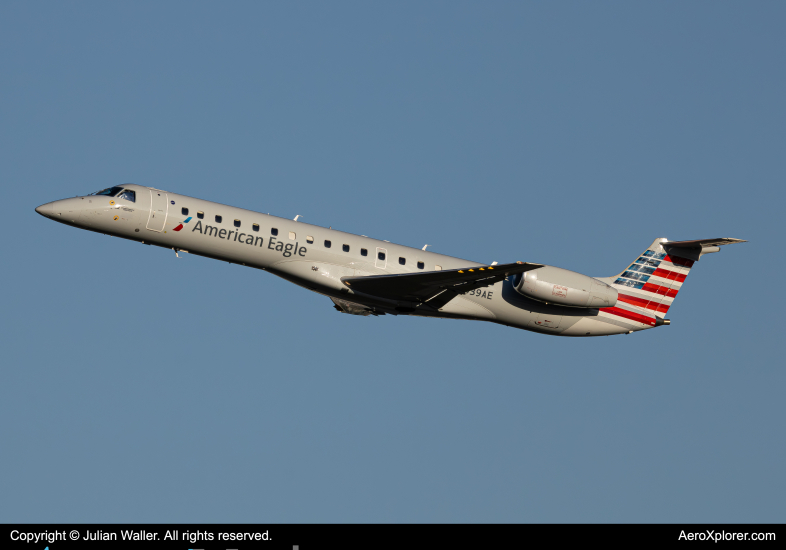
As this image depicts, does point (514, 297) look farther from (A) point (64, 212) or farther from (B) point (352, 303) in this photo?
(A) point (64, 212)

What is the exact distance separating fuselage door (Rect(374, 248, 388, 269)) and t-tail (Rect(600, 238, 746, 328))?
804 centimetres

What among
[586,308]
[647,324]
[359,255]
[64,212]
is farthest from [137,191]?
[647,324]

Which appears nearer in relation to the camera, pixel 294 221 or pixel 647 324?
pixel 294 221

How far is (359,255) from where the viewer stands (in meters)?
29.8

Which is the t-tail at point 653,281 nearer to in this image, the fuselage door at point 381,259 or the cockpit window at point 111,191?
the fuselage door at point 381,259

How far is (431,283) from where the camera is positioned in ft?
95.3

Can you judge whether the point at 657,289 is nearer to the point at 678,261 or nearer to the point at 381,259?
the point at 678,261

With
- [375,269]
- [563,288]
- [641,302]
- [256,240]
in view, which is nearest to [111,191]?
[256,240]

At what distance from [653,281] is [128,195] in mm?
17889

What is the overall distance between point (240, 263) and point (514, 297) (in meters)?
9.08
